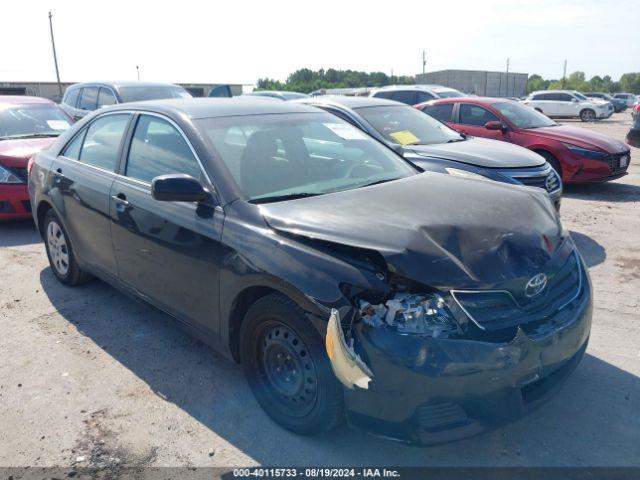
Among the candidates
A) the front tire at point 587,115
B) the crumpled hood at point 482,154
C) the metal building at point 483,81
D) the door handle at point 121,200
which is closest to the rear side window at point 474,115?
the crumpled hood at point 482,154

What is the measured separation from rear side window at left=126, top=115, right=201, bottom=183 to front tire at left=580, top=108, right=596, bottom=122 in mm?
31067

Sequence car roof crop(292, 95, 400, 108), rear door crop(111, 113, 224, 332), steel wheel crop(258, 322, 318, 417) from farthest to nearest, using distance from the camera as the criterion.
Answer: car roof crop(292, 95, 400, 108), rear door crop(111, 113, 224, 332), steel wheel crop(258, 322, 318, 417)

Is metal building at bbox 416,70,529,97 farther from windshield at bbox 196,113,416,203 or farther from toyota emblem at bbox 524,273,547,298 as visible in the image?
toyota emblem at bbox 524,273,547,298

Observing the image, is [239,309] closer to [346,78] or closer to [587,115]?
[587,115]

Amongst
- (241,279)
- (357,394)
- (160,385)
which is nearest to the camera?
(357,394)

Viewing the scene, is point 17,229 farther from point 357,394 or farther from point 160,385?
point 357,394

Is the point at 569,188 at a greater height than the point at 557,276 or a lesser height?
lesser

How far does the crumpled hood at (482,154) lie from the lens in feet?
21.0

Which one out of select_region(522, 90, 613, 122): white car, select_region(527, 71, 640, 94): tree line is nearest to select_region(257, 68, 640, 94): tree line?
select_region(527, 71, 640, 94): tree line

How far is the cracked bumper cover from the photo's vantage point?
2.35 metres

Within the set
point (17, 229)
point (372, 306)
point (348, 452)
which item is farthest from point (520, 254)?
point (17, 229)

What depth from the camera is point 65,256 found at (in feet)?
16.4

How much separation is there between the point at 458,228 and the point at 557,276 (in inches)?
23.9

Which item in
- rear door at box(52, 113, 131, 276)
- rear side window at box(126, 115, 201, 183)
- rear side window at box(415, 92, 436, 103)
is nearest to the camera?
rear side window at box(126, 115, 201, 183)
